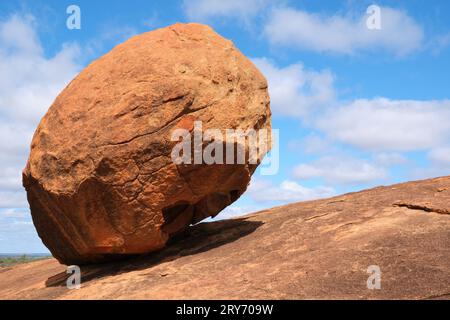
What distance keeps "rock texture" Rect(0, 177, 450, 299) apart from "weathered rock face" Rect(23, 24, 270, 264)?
721 mm

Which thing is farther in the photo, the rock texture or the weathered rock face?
the weathered rock face

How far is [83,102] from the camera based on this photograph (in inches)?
291

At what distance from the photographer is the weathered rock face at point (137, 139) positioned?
686 cm

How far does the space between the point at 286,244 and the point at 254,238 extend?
83 cm

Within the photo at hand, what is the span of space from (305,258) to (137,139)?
2856 millimetres

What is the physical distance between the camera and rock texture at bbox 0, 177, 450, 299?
5.37 m

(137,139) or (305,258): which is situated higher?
(137,139)

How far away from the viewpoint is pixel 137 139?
6812 mm

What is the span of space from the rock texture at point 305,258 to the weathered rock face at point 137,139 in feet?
2.36

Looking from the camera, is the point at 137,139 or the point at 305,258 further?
the point at 137,139

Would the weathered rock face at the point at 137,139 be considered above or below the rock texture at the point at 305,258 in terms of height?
above
